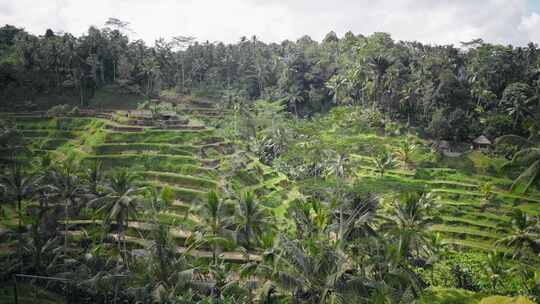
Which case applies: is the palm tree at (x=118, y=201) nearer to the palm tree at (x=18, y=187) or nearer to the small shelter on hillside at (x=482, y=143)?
the palm tree at (x=18, y=187)

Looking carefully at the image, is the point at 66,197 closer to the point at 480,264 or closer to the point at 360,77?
the point at 480,264

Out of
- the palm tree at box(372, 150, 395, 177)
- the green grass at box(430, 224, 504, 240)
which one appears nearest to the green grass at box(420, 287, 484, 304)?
the green grass at box(430, 224, 504, 240)

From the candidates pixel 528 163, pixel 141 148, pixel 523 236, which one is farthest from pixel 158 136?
pixel 528 163

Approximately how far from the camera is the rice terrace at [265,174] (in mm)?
24000

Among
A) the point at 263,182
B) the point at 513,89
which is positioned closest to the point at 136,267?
the point at 263,182

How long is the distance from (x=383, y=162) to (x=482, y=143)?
1550 centimetres

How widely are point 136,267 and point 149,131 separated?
28.7m

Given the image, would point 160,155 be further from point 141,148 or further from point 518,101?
point 518,101

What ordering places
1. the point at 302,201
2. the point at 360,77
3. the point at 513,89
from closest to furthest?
the point at 302,201
the point at 513,89
the point at 360,77

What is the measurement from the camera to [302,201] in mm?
35344

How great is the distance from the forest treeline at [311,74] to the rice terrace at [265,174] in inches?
13.8

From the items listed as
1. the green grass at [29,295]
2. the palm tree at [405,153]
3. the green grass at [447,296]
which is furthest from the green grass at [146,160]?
the green grass at [447,296]

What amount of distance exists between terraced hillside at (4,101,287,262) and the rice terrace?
23 centimetres

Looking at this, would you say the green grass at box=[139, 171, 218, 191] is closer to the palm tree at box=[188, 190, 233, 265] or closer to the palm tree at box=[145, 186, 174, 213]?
the palm tree at box=[145, 186, 174, 213]
